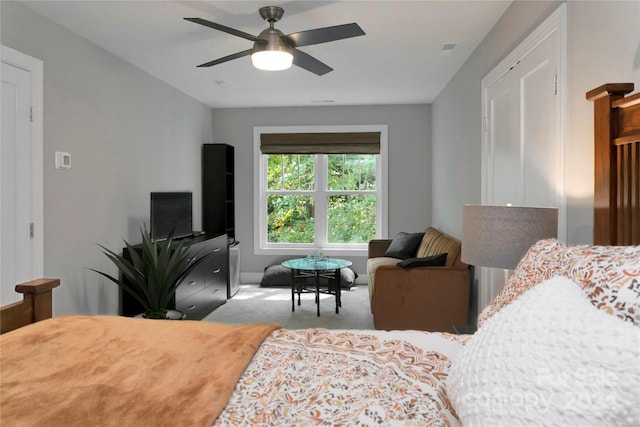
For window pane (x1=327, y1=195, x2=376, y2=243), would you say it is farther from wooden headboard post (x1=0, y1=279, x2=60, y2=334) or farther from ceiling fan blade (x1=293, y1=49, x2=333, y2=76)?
wooden headboard post (x1=0, y1=279, x2=60, y2=334)

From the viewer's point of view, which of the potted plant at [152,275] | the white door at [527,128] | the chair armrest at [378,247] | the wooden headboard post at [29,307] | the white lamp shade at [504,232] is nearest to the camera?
the wooden headboard post at [29,307]

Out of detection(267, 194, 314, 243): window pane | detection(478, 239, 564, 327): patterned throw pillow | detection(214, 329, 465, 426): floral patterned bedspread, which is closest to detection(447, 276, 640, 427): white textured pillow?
detection(214, 329, 465, 426): floral patterned bedspread

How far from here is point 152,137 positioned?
4.37 m

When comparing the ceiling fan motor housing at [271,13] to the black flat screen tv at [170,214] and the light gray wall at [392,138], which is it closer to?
the black flat screen tv at [170,214]

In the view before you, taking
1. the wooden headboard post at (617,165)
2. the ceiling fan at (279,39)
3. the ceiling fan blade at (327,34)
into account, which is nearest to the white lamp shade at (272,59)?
the ceiling fan at (279,39)

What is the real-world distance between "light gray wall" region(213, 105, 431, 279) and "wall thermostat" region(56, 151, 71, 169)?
3.15m

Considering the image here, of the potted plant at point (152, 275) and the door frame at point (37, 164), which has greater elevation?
the door frame at point (37, 164)

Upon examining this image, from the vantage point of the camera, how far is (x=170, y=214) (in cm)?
434

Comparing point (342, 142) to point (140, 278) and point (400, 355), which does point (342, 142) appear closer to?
point (140, 278)

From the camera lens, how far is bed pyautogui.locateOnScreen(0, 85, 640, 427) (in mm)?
743

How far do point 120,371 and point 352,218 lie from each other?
5.09 metres

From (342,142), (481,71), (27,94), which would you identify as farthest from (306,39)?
(342,142)

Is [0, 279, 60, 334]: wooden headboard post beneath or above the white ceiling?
beneath

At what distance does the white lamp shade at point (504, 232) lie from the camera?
1874 millimetres
